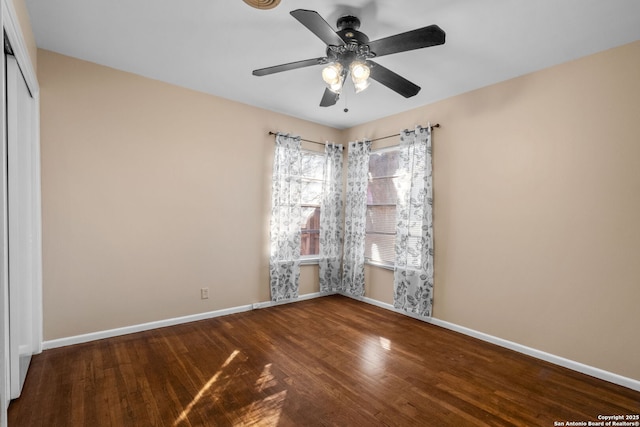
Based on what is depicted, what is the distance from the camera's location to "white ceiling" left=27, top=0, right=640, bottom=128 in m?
2.07

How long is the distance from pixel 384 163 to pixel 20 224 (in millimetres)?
Answer: 3897

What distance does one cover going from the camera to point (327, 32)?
6.23 ft

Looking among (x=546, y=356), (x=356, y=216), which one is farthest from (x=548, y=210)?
(x=356, y=216)

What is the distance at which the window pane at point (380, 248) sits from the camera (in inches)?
168

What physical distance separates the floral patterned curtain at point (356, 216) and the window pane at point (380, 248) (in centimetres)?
12

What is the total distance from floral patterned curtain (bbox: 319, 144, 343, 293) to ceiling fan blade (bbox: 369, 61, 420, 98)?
2.27 meters

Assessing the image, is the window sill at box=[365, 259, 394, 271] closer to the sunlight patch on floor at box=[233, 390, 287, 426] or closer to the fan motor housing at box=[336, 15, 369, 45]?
the sunlight patch on floor at box=[233, 390, 287, 426]

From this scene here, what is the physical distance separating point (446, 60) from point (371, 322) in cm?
289

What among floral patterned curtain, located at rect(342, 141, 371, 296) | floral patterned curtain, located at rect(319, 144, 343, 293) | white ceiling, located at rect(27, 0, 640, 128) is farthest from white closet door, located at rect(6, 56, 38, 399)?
floral patterned curtain, located at rect(342, 141, 371, 296)

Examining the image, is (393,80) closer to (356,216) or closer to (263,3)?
(263,3)

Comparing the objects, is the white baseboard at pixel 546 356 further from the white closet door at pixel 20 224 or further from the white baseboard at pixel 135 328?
the white closet door at pixel 20 224

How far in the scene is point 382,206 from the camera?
4398 millimetres

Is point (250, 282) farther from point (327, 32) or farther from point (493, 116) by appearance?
point (493, 116)

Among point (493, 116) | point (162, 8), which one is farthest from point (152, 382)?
point (493, 116)
